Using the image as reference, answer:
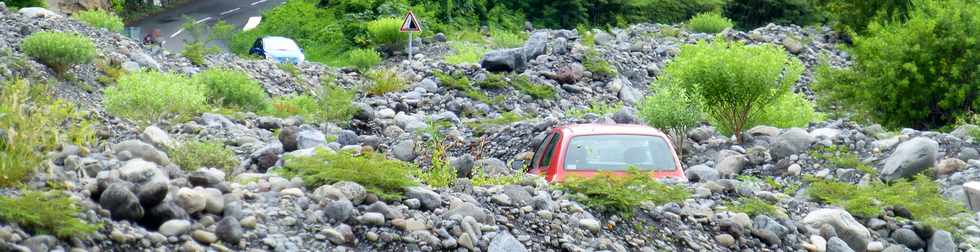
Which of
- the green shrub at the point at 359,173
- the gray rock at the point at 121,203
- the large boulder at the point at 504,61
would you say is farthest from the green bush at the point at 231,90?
the gray rock at the point at 121,203

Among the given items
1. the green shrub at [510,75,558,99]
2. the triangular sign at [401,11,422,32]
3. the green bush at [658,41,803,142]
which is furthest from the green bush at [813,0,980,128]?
the triangular sign at [401,11,422,32]

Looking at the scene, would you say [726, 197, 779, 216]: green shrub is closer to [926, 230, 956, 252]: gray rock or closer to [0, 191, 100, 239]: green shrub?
[926, 230, 956, 252]: gray rock

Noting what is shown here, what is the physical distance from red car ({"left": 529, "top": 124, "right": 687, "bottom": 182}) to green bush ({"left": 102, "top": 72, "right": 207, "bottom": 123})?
174 inches

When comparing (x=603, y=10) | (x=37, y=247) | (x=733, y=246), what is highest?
(x=37, y=247)

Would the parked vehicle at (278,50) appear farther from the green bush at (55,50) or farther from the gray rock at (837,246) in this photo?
the gray rock at (837,246)

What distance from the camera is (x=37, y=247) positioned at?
19.3 ft

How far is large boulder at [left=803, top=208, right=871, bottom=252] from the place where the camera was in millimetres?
9289

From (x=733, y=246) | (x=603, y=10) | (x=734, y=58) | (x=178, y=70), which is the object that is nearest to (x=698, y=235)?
(x=733, y=246)

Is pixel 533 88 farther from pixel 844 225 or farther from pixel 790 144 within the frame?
pixel 844 225

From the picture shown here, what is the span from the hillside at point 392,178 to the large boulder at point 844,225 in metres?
0.02

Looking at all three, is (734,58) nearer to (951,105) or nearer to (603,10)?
(951,105)

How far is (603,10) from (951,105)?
2130 cm

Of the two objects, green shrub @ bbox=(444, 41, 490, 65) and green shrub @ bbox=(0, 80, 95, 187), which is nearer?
green shrub @ bbox=(0, 80, 95, 187)

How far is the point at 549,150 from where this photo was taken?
37.7 feet
